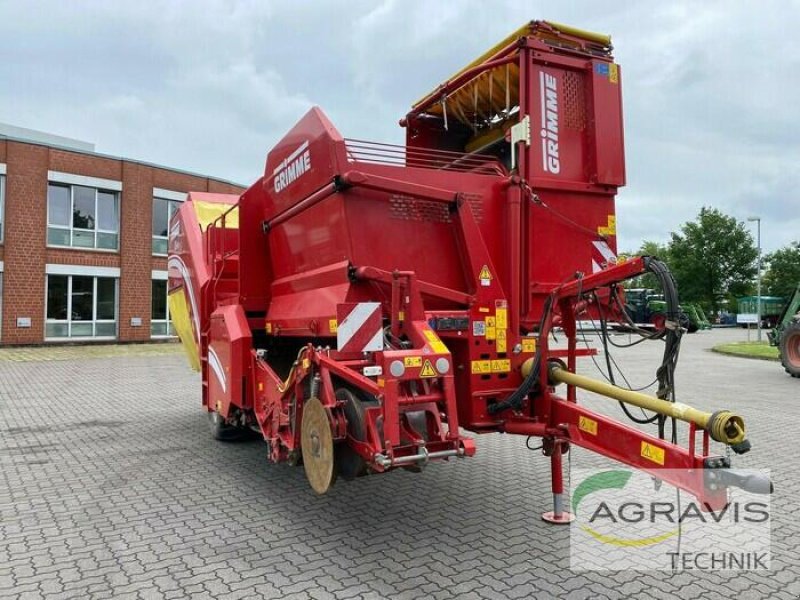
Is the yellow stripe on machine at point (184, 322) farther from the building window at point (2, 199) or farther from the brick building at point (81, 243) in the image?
the building window at point (2, 199)

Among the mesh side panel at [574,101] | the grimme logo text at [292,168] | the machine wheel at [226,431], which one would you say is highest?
the mesh side panel at [574,101]

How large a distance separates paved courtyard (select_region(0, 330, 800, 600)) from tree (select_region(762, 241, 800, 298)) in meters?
49.9

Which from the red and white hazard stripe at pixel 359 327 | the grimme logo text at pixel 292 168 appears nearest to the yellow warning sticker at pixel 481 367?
the red and white hazard stripe at pixel 359 327

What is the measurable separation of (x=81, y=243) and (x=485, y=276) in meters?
21.6

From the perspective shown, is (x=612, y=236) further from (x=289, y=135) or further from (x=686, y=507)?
(x=289, y=135)

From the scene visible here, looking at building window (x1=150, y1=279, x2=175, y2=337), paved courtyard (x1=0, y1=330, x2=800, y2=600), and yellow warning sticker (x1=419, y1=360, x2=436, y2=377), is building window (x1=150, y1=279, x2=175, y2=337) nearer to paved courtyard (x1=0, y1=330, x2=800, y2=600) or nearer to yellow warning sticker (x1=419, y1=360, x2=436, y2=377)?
paved courtyard (x1=0, y1=330, x2=800, y2=600)

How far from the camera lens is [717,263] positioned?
2061 inches

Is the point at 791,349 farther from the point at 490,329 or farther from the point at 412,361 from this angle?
the point at 412,361

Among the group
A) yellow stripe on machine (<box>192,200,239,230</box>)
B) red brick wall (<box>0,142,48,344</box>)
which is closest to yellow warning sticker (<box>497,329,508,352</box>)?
yellow stripe on machine (<box>192,200,239,230</box>)

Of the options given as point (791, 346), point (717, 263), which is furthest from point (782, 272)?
point (791, 346)

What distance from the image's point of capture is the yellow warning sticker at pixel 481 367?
4.42m

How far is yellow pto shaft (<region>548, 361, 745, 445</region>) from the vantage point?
3016 mm

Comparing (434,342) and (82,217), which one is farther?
(82,217)

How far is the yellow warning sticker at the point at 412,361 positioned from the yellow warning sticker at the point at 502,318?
952 mm
